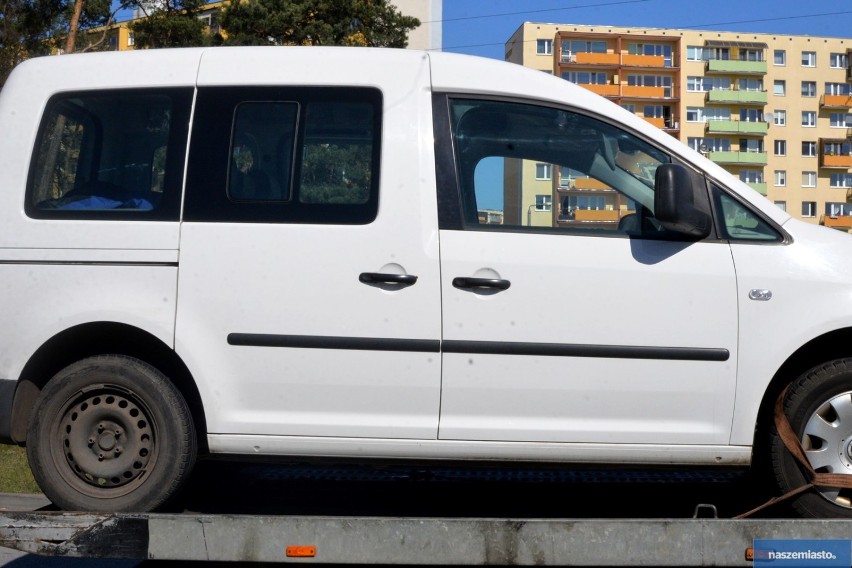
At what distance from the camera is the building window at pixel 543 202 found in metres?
4.14

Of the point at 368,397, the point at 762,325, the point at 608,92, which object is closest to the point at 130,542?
the point at 368,397

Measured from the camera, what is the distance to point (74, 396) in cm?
415

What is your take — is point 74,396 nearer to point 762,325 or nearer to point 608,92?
point 762,325

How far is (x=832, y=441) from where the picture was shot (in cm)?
401

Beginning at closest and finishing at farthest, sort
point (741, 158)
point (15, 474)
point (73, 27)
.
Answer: point (15, 474), point (73, 27), point (741, 158)

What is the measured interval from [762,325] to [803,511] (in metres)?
0.76

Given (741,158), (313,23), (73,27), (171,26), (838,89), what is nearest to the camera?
(73,27)

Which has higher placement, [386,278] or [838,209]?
[386,278]

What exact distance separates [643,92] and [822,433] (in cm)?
8744

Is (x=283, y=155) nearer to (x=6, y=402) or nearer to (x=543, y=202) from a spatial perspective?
(x=543, y=202)

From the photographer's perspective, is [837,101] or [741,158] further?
[837,101]

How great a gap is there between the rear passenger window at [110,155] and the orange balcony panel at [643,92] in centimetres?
8599

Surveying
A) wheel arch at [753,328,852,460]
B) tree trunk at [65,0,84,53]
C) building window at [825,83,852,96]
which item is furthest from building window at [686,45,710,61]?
wheel arch at [753,328,852,460]

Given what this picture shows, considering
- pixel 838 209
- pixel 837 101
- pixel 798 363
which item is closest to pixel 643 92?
pixel 837 101
